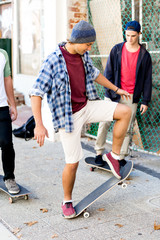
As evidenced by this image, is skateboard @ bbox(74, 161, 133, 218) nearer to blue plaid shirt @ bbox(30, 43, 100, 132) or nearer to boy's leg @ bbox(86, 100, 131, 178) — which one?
boy's leg @ bbox(86, 100, 131, 178)

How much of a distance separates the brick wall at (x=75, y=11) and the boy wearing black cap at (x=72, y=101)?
A: 3103 mm

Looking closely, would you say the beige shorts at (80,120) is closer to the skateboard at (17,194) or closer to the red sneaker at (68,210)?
the red sneaker at (68,210)

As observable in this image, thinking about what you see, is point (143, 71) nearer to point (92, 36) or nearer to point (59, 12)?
point (92, 36)

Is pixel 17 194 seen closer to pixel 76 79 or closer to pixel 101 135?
pixel 76 79

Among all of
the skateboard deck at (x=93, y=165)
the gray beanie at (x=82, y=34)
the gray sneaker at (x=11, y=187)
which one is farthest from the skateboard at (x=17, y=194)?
the gray beanie at (x=82, y=34)

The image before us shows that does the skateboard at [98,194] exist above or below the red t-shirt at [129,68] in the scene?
below

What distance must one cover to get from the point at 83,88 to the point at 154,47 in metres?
2.41

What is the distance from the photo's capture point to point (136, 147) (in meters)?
6.21

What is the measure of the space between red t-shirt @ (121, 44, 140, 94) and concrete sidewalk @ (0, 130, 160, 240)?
1.29 meters

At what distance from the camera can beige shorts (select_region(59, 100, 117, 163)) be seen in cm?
374

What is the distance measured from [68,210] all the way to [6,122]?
1.23m

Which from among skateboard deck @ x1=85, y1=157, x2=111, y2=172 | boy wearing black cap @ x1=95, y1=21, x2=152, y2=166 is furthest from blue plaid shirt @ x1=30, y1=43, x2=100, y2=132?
skateboard deck @ x1=85, y1=157, x2=111, y2=172

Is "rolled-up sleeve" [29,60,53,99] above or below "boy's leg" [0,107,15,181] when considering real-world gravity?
above

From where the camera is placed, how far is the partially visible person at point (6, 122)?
419 cm
